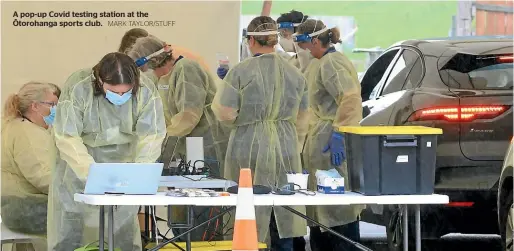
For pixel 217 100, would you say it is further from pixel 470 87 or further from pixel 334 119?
pixel 470 87

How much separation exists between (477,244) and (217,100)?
2893mm

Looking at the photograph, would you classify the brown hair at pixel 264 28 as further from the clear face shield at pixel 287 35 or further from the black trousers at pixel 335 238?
the black trousers at pixel 335 238

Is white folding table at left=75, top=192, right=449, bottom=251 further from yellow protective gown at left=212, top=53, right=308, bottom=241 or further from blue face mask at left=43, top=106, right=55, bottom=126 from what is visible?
blue face mask at left=43, top=106, right=55, bottom=126

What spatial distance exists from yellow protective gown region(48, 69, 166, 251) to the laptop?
1.09ft

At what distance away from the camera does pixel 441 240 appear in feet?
28.3

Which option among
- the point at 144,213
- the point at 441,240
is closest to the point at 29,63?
the point at 144,213

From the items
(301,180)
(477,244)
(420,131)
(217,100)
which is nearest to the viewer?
(420,131)

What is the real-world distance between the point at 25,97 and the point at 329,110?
1.83 meters

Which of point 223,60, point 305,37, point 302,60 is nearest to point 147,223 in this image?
point 223,60

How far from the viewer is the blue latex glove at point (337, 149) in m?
6.95

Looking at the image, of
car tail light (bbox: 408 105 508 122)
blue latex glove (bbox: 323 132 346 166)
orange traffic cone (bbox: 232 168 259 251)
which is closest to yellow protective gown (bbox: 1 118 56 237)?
blue latex glove (bbox: 323 132 346 166)

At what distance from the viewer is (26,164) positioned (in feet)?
21.9

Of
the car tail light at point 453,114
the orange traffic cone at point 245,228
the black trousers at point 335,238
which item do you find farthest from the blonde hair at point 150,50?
the orange traffic cone at point 245,228

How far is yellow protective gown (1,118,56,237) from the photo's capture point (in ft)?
21.9
